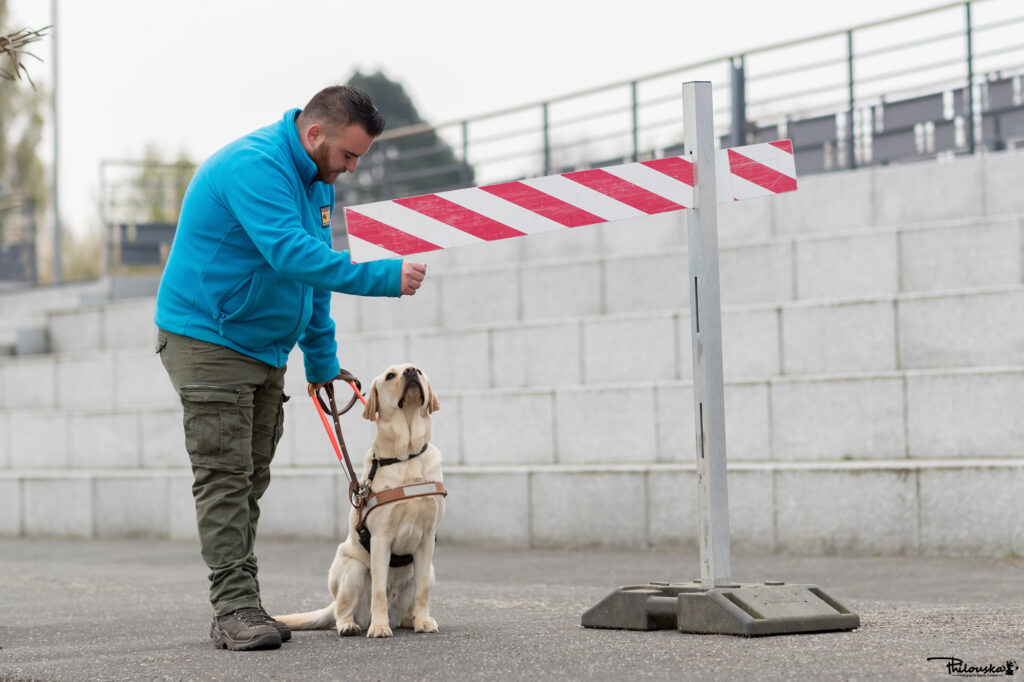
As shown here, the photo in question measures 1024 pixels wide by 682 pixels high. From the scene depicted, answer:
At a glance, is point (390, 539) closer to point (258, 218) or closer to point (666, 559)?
point (258, 218)

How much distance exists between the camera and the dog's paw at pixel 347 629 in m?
5.17

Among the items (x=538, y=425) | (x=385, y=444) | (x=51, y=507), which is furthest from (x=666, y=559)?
(x=51, y=507)

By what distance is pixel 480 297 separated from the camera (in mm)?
11500

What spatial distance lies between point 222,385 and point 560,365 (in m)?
5.46

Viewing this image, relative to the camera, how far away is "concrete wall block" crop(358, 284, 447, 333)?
11.7 metres

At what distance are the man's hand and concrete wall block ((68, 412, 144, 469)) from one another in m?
7.95

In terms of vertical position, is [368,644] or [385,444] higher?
[385,444]

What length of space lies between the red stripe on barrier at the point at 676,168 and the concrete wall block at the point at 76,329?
35.3 ft

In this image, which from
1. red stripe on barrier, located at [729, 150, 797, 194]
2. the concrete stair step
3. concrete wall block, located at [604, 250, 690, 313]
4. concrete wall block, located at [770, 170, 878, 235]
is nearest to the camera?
red stripe on barrier, located at [729, 150, 797, 194]

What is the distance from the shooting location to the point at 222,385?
15.9 ft

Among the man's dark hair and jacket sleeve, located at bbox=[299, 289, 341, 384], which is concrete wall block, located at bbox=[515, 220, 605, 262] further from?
the man's dark hair

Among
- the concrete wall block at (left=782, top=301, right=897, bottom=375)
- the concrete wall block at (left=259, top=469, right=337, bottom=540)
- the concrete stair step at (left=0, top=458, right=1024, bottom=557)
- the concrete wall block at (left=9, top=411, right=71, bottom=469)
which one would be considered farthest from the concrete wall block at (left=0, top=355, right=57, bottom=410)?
the concrete wall block at (left=782, top=301, right=897, bottom=375)

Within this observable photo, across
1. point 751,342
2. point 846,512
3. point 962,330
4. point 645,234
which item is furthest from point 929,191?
point 846,512

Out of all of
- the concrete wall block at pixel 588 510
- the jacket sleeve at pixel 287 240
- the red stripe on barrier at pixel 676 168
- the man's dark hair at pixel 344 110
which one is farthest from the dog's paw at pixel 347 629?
the concrete wall block at pixel 588 510
